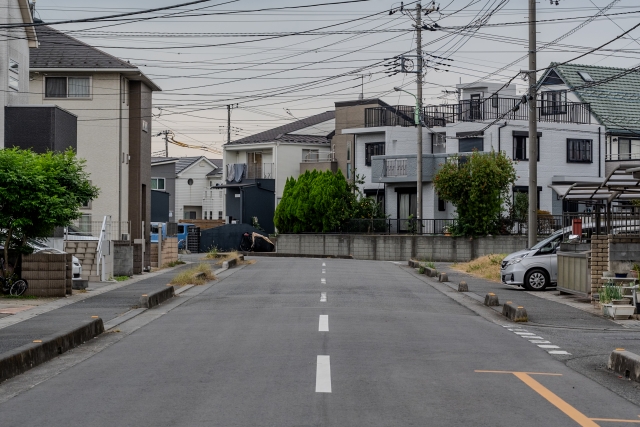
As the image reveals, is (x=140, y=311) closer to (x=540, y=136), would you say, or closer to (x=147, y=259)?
(x=147, y=259)

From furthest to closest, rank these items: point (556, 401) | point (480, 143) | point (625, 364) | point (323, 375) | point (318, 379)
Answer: point (480, 143), point (625, 364), point (323, 375), point (318, 379), point (556, 401)

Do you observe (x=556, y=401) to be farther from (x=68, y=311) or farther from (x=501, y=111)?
(x=501, y=111)

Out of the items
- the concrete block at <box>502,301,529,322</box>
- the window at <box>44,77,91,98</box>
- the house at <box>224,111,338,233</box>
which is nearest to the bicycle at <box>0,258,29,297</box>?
the concrete block at <box>502,301,529,322</box>

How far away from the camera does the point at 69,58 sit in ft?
124

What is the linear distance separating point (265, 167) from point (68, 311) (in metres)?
51.8

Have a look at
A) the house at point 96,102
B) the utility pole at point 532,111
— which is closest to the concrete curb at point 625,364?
the utility pole at point 532,111

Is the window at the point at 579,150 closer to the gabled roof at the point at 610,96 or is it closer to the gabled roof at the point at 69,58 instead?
the gabled roof at the point at 610,96

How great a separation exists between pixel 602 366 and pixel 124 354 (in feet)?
21.8

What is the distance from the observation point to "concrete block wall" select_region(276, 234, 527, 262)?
45.8 metres

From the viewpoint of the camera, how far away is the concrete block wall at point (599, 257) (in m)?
19.9

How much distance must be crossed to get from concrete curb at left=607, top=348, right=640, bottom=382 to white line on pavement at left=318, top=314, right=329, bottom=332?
15.3 ft

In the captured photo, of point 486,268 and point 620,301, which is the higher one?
point 620,301

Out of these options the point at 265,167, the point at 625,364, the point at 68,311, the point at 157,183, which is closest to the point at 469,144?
the point at 265,167

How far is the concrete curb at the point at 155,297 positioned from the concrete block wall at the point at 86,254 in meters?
6.08
